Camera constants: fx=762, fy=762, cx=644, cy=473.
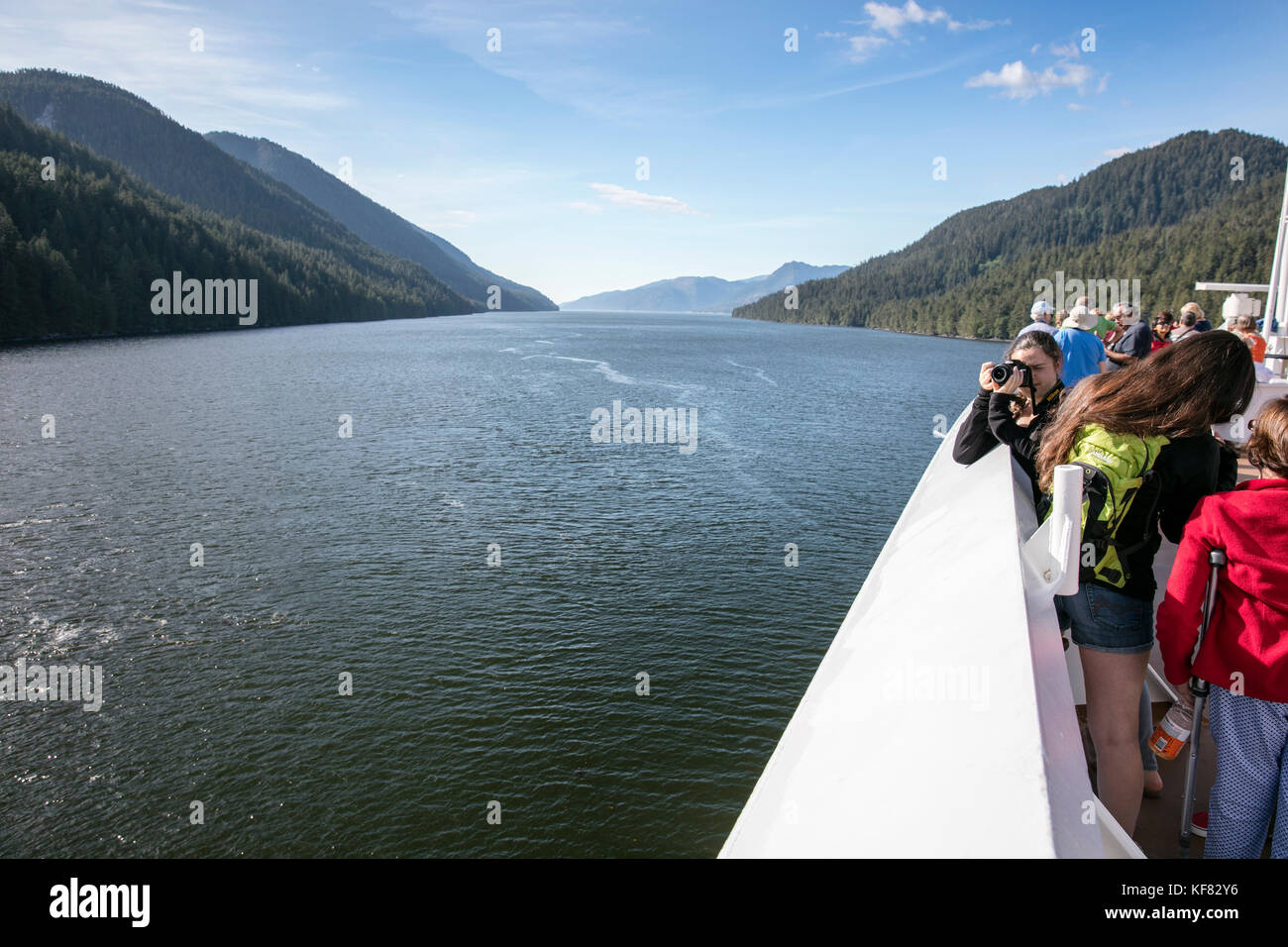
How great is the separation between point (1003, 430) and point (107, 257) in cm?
11522

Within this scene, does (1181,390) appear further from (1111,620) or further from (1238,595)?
(1111,620)

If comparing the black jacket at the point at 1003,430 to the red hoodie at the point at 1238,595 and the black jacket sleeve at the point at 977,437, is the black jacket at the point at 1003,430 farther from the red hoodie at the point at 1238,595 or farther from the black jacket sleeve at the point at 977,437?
the red hoodie at the point at 1238,595

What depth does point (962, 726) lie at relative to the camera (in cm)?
262

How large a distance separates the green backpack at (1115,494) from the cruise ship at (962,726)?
1.02ft

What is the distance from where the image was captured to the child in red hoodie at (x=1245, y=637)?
3189mm

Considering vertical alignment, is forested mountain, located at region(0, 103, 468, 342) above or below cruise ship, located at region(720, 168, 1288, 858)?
above

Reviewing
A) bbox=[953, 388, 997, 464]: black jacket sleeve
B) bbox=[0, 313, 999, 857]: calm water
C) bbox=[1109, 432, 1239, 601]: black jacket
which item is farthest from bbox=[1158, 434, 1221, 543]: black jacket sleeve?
bbox=[0, 313, 999, 857]: calm water

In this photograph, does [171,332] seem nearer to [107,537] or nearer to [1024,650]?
[107,537]

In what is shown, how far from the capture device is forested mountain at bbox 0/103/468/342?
7681cm

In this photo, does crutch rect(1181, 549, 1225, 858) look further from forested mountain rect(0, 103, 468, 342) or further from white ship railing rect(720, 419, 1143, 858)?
forested mountain rect(0, 103, 468, 342)

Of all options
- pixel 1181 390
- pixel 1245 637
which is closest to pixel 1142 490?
pixel 1181 390

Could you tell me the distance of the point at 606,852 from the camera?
32.7ft

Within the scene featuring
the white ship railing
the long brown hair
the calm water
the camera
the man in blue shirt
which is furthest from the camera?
the calm water

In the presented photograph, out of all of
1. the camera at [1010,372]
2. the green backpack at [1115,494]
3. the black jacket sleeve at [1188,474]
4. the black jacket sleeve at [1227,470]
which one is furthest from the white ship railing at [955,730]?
the black jacket sleeve at [1227,470]
